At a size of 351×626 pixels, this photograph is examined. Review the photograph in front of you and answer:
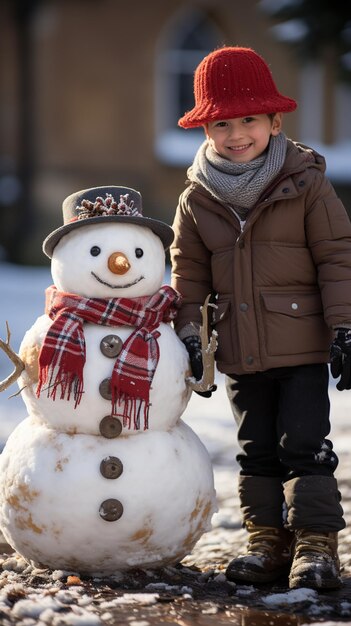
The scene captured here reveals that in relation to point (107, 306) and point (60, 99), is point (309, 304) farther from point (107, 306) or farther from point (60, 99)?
point (60, 99)

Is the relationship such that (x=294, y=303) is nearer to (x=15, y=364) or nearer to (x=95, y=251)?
(x=95, y=251)

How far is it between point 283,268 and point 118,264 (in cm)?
60

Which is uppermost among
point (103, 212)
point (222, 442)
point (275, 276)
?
point (103, 212)

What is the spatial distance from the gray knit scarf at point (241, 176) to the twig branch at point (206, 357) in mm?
355

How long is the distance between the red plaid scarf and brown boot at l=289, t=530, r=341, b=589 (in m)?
0.69

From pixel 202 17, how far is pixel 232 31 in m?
0.58

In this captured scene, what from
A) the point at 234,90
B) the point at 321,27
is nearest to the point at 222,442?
the point at 234,90

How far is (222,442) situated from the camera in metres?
6.15

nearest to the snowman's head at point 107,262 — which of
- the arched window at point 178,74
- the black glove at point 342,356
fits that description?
the black glove at point 342,356

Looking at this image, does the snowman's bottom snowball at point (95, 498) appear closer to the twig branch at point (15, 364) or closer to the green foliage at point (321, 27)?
the twig branch at point (15, 364)

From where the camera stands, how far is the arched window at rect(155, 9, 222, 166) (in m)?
14.8

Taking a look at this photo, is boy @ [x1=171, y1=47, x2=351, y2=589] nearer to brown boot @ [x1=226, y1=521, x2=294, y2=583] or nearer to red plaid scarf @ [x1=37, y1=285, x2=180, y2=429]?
brown boot @ [x1=226, y1=521, x2=294, y2=583]

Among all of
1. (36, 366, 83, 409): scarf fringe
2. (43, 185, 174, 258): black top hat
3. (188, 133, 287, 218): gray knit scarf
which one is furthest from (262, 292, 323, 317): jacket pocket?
(36, 366, 83, 409): scarf fringe

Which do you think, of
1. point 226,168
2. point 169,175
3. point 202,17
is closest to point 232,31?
point 202,17
